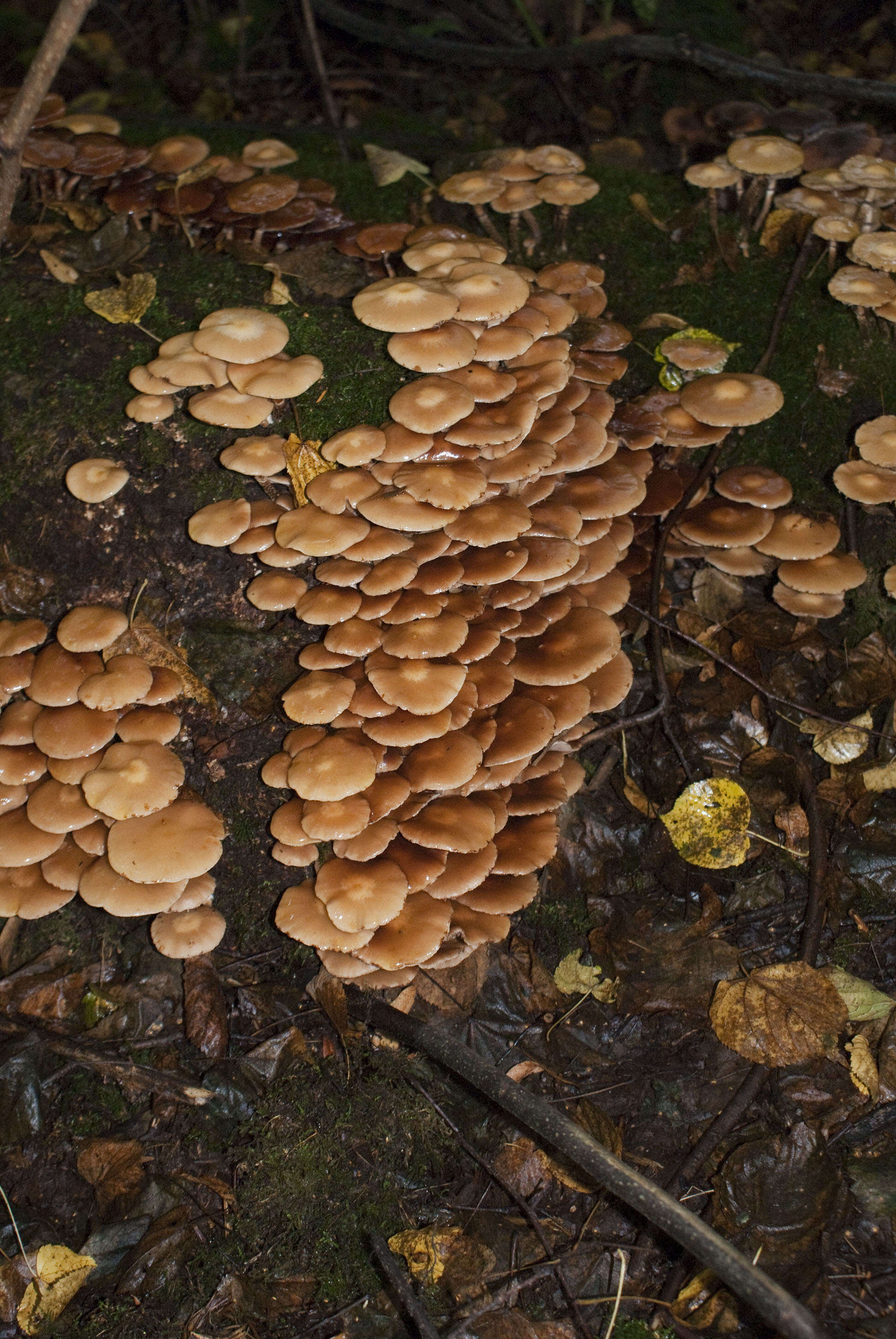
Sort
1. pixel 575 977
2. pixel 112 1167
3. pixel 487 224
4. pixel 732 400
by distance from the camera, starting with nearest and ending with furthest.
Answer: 1. pixel 112 1167
2. pixel 575 977
3. pixel 732 400
4. pixel 487 224

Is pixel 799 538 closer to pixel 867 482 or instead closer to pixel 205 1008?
pixel 867 482

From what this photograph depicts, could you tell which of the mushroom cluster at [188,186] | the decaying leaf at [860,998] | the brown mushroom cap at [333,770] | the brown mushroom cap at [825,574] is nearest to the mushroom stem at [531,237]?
the mushroom cluster at [188,186]

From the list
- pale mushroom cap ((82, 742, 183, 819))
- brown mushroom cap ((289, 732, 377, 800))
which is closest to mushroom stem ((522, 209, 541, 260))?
brown mushroom cap ((289, 732, 377, 800))

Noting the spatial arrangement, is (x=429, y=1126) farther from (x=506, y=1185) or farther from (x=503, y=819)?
(x=503, y=819)

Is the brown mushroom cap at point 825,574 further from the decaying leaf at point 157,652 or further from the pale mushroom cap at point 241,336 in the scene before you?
the decaying leaf at point 157,652

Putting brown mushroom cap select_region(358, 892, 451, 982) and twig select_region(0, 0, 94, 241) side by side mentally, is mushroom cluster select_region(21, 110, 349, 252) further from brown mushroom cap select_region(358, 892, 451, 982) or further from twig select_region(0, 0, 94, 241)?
brown mushroom cap select_region(358, 892, 451, 982)

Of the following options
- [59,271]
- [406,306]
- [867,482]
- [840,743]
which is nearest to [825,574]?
[867,482]
